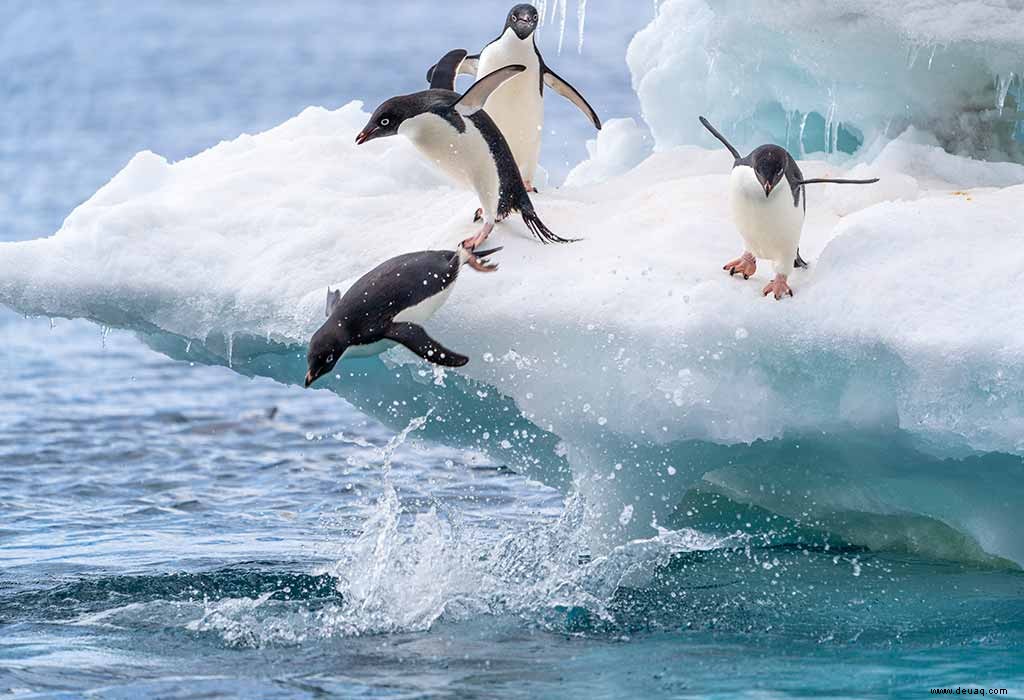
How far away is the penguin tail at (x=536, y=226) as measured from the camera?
525cm

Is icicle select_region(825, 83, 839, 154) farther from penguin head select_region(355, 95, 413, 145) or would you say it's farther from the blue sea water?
penguin head select_region(355, 95, 413, 145)

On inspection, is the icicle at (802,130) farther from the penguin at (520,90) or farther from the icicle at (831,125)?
the penguin at (520,90)

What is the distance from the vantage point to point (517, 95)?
19.3ft

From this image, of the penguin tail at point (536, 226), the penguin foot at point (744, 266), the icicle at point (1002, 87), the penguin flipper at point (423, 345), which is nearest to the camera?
the penguin flipper at point (423, 345)

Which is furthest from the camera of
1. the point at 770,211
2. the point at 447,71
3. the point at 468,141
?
the point at 447,71

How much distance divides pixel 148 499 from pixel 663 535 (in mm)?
3820

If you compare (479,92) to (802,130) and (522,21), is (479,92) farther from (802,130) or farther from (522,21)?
(802,130)

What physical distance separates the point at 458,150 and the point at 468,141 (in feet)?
0.15

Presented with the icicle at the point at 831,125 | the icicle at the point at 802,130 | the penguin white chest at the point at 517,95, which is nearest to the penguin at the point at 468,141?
the penguin white chest at the point at 517,95

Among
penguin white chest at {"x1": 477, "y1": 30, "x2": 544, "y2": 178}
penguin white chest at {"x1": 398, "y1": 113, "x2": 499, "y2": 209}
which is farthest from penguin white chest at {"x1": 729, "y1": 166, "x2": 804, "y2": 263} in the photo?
penguin white chest at {"x1": 477, "y1": 30, "x2": 544, "y2": 178}

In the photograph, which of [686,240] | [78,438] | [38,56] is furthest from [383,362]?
[38,56]

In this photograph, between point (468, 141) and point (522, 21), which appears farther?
point (522, 21)

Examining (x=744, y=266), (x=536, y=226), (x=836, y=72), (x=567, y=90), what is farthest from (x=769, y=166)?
(x=567, y=90)

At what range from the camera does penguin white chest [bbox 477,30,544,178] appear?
587 cm
